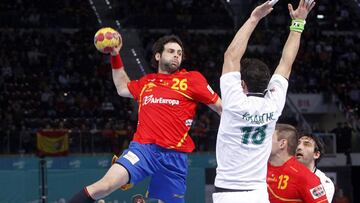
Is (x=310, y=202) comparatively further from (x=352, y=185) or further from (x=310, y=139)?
(x=352, y=185)

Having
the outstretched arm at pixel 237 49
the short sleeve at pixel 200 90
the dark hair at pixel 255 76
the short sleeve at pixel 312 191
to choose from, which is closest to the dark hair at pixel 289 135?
the short sleeve at pixel 312 191

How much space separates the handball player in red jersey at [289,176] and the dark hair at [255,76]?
871 mm

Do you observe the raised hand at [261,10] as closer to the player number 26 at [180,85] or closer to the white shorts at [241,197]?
the white shorts at [241,197]

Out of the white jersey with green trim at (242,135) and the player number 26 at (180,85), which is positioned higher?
the player number 26 at (180,85)

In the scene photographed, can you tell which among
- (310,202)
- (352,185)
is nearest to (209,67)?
(352,185)

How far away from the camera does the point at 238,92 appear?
16.8 ft

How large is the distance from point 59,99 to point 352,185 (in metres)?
10.2

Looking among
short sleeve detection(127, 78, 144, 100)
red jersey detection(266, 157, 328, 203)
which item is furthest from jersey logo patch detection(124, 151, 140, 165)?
red jersey detection(266, 157, 328, 203)

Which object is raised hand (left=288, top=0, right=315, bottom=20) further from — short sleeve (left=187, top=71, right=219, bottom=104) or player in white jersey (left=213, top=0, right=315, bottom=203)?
short sleeve (left=187, top=71, right=219, bottom=104)

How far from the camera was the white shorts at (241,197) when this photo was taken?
17.0ft

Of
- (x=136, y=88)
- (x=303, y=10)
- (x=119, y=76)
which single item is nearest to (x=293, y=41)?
(x=303, y=10)

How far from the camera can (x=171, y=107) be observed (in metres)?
7.96

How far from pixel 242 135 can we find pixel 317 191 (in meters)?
1.09

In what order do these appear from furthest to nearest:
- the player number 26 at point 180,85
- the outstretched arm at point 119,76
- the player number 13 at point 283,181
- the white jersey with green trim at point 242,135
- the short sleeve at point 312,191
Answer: the outstretched arm at point 119,76, the player number 26 at point 180,85, the player number 13 at point 283,181, the short sleeve at point 312,191, the white jersey with green trim at point 242,135
